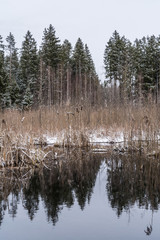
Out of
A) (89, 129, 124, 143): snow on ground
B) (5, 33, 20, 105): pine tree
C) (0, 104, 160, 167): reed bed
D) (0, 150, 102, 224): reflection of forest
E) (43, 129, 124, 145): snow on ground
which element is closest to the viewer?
(0, 150, 102, 224): reflection of forest

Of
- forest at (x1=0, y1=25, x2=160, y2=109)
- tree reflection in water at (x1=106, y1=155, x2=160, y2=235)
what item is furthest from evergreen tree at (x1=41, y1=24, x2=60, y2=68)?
tree reflection in water at (x1=106, y1=155, x2=160, y2=235)

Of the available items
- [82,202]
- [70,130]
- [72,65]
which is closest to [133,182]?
[82,202]

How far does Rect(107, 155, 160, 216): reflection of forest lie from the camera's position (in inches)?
171

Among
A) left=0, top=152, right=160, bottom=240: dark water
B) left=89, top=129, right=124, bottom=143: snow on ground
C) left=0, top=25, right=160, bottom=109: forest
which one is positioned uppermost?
left=0, top=25, right=160, bottom=109: forest

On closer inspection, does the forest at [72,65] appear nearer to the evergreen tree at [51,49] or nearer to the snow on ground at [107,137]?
the evergreen tree at [51,49]

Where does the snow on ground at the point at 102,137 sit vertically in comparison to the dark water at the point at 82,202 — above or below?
above

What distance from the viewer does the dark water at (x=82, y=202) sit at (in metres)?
3.44

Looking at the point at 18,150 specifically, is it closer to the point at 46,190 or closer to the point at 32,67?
the point at 46,190

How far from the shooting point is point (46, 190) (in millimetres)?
4988

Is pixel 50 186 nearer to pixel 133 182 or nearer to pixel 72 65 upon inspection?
pixel 133 182

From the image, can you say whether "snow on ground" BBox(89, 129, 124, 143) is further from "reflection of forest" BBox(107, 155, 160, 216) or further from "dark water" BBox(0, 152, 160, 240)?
"dark water" BBox(0, 152, 160, 240)

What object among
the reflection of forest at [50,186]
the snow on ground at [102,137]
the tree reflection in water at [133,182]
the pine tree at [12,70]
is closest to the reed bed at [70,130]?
the snow on ground at [102,137]

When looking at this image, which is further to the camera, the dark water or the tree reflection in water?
the tree reflection in water

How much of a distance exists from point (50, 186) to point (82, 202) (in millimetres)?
1018
